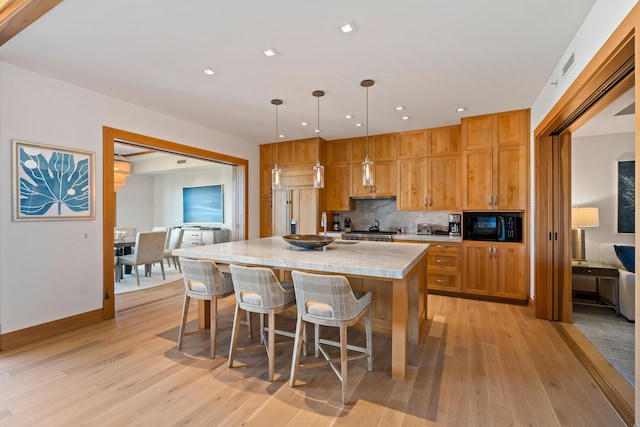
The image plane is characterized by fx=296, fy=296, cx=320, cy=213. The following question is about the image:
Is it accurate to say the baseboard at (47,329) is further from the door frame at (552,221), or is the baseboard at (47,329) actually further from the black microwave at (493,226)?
the door frame at (552,221)

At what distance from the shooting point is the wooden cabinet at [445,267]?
4246mm

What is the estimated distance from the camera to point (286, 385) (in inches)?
83.4

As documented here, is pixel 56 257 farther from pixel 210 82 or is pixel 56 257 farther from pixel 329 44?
pixel 329 44

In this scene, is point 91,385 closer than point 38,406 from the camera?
No

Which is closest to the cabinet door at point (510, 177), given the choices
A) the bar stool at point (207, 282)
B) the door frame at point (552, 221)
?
the door frame at point (552, 221)

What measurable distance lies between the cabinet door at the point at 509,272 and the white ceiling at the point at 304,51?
6.14ft

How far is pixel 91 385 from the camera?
2.12 meters

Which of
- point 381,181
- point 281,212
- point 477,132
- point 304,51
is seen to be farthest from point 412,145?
point 304,51

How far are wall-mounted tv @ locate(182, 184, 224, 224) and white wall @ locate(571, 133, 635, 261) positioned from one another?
7.22 meters

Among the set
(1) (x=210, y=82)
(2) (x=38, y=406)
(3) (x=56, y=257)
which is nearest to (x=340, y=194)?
(1) (x=210, y=82)

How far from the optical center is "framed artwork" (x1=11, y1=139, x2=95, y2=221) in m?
2.81

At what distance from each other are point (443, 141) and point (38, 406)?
205 inches

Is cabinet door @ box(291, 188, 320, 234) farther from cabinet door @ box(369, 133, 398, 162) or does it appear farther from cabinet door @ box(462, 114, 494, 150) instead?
cabinet door @ box(462, 114, 494, 150)

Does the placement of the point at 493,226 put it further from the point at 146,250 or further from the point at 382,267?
the point at 146,250
